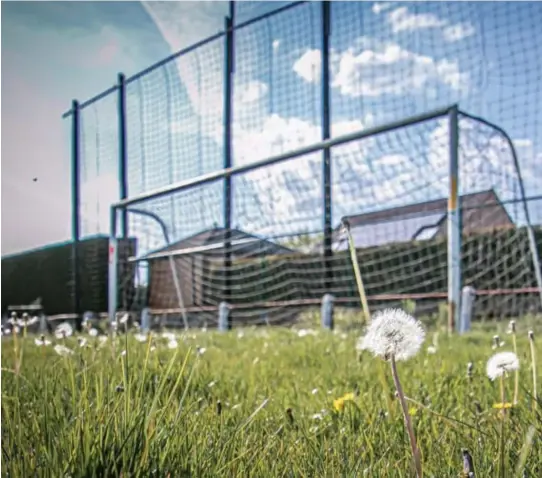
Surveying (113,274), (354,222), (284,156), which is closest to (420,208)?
(354,222)

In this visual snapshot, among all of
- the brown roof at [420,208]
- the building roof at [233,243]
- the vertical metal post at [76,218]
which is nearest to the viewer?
the brown roof at [420,208]

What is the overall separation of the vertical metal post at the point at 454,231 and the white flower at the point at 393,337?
7.51ft

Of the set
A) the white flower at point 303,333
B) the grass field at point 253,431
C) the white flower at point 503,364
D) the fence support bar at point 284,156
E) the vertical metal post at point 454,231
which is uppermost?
the fence support bar at point 284,156

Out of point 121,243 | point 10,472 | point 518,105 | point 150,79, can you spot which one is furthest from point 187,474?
point 121,243

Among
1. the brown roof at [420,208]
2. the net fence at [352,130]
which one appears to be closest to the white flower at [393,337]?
the net fence at [352,130]

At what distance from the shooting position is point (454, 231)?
280 centimetres

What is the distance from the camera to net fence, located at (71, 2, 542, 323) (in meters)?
2.68

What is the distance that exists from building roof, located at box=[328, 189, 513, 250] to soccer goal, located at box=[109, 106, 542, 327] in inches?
0.4

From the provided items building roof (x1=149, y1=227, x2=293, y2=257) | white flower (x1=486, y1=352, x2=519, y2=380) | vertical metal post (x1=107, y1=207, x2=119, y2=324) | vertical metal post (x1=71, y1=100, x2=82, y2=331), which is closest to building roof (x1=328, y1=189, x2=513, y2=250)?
building roof (x1=149, y1=227, x2=293, y2=257)

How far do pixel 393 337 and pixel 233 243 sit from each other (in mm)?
3852

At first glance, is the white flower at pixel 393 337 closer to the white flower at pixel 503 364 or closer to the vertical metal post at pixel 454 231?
the white flower at pixel 503 364

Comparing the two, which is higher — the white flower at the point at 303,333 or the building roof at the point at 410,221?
the building roof at the point at 410,221

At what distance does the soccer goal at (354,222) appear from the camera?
11.1 ft

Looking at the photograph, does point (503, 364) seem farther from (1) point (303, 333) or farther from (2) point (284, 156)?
(2) point (284, 156)
